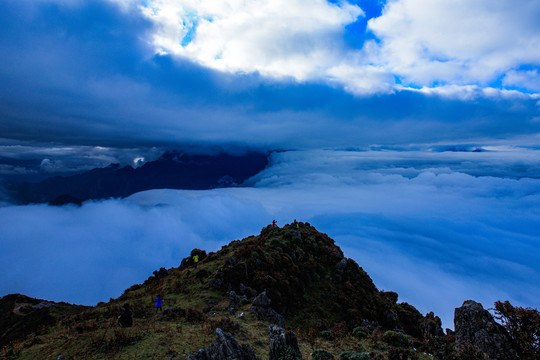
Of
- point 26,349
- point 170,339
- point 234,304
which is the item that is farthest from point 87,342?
point 234,304


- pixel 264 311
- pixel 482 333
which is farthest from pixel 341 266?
pixel 482 333

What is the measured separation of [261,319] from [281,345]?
1194cm

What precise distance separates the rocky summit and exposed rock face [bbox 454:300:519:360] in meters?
0.05

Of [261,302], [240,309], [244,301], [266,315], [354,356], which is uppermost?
[354,356]

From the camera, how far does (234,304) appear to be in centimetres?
2614

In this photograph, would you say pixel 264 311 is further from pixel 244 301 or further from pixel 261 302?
pixel 244 301

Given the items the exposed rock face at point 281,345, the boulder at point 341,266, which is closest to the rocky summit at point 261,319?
the exposed rock face at point 281,345

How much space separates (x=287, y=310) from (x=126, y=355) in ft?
70.9

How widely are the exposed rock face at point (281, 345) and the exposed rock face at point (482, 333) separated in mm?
9322

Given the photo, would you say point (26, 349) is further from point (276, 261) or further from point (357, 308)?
point (357, 308)

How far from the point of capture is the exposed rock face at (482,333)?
13.4m

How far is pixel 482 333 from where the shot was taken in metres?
14.3

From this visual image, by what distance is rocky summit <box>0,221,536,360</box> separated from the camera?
1266 cm

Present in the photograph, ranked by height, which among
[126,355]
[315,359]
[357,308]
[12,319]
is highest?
[126,355]
